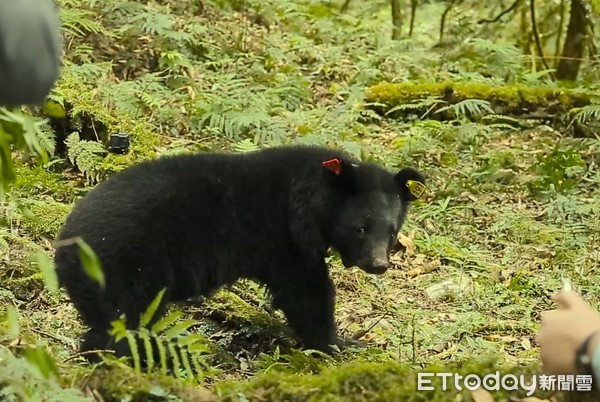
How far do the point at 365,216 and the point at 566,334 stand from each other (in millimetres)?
3078

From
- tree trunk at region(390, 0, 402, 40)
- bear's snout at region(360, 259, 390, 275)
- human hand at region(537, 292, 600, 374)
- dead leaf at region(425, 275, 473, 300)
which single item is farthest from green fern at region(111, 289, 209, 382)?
tree trunk at region(390, 0, 402, 40)

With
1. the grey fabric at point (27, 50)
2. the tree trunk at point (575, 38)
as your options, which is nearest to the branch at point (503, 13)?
the tree trunk at point (575, 38)

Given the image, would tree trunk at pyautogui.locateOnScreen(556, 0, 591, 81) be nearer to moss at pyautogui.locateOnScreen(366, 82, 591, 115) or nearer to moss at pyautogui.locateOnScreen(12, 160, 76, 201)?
moss at pyautogui.locateOnScreen(366, 82, 591, 115)

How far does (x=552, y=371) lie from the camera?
249 cm

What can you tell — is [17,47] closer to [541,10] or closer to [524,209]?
[524,209]

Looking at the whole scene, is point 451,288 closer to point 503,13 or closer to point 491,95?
point 491,95

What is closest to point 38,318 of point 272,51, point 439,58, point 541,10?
point 272,51

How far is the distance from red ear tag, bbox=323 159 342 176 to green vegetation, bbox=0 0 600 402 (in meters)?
1.24

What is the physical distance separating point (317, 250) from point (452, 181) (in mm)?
3504

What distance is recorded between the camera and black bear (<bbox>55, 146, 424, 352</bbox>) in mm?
4508

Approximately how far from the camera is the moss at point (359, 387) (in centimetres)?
264

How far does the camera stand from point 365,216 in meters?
5.48

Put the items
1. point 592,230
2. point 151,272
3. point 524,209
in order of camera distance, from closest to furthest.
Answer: point 151,272 → point 592,230 → point 524,209

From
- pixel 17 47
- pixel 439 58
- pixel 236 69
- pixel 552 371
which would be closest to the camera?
pixel 17 47
